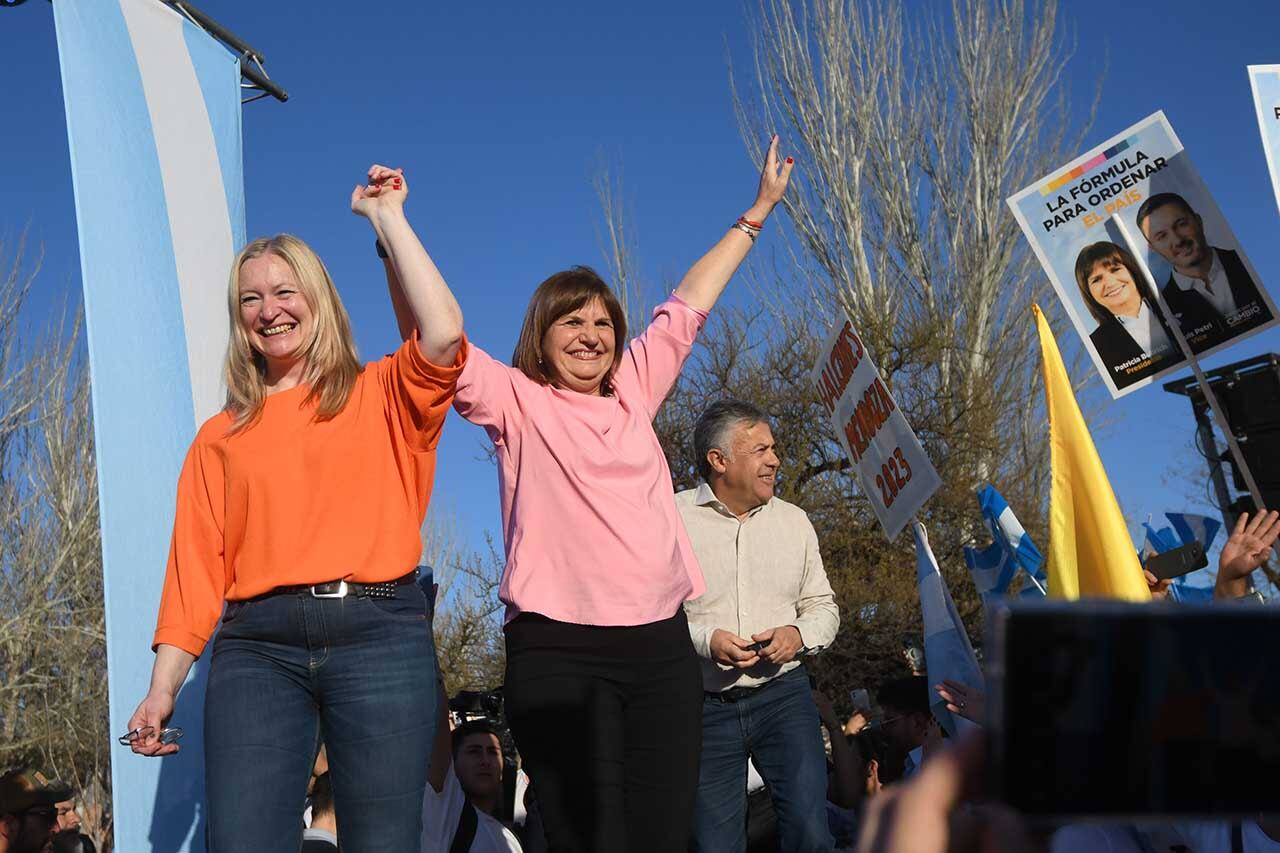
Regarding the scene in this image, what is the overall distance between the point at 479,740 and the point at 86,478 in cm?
2085

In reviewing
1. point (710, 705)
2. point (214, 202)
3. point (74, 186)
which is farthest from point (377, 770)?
point (214, 202)

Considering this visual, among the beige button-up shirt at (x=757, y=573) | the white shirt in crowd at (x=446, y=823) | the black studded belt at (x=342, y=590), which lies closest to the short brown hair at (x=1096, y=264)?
the beige button-up shirt at (x=757, y=573)

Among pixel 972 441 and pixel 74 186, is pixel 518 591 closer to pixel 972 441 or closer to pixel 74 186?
pixel 74 186

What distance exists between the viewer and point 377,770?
256 centimetres

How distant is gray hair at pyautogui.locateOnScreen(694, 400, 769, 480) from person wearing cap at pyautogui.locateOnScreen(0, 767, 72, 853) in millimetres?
5206

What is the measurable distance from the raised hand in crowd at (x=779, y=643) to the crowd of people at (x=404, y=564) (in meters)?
0.69

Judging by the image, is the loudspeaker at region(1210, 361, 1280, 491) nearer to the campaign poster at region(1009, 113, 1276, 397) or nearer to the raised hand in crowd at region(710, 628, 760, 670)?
the campaign poster at region(1009, 113, 1276, 397)

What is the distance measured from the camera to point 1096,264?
5074mm

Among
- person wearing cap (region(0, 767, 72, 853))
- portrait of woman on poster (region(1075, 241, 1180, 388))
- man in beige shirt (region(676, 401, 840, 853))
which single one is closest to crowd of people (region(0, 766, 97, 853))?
person wearing cap (region(0, 767, 72, 853))

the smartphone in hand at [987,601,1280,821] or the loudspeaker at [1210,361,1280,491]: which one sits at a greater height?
the loudspeaker at [1210,361,1280,491]

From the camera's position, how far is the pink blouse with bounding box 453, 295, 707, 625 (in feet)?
9.70

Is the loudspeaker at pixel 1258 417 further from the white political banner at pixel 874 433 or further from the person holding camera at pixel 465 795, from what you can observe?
the person holding camera at pixel 465 795

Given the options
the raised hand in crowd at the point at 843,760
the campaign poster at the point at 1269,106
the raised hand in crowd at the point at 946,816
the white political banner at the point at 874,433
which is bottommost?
the raised hand in crowd at the point at 843,760

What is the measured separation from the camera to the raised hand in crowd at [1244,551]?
3.92 metres
